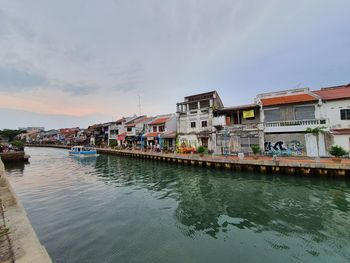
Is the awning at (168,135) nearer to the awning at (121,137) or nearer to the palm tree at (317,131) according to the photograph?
the awning at (121,137)

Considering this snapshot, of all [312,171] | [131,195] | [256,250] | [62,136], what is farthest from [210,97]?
[62,136]

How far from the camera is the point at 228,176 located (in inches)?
727

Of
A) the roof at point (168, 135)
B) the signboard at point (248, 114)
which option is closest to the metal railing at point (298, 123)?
the signboard at point (248, 114)

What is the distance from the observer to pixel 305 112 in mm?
21359

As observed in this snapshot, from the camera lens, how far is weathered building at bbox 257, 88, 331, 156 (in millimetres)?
20328

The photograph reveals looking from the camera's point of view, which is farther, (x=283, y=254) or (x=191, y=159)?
(x=191, y=159)

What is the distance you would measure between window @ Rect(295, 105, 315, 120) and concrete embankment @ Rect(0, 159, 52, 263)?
1007 inches

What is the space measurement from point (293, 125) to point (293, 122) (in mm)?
363

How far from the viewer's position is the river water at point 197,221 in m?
6.53

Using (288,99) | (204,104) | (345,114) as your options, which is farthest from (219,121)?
(345,114)

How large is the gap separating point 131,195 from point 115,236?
5874 mm

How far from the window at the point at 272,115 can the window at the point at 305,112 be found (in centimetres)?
191

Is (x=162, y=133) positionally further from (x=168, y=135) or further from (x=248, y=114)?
(x=248, y=114)

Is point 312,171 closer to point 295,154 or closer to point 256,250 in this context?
point 295,154
